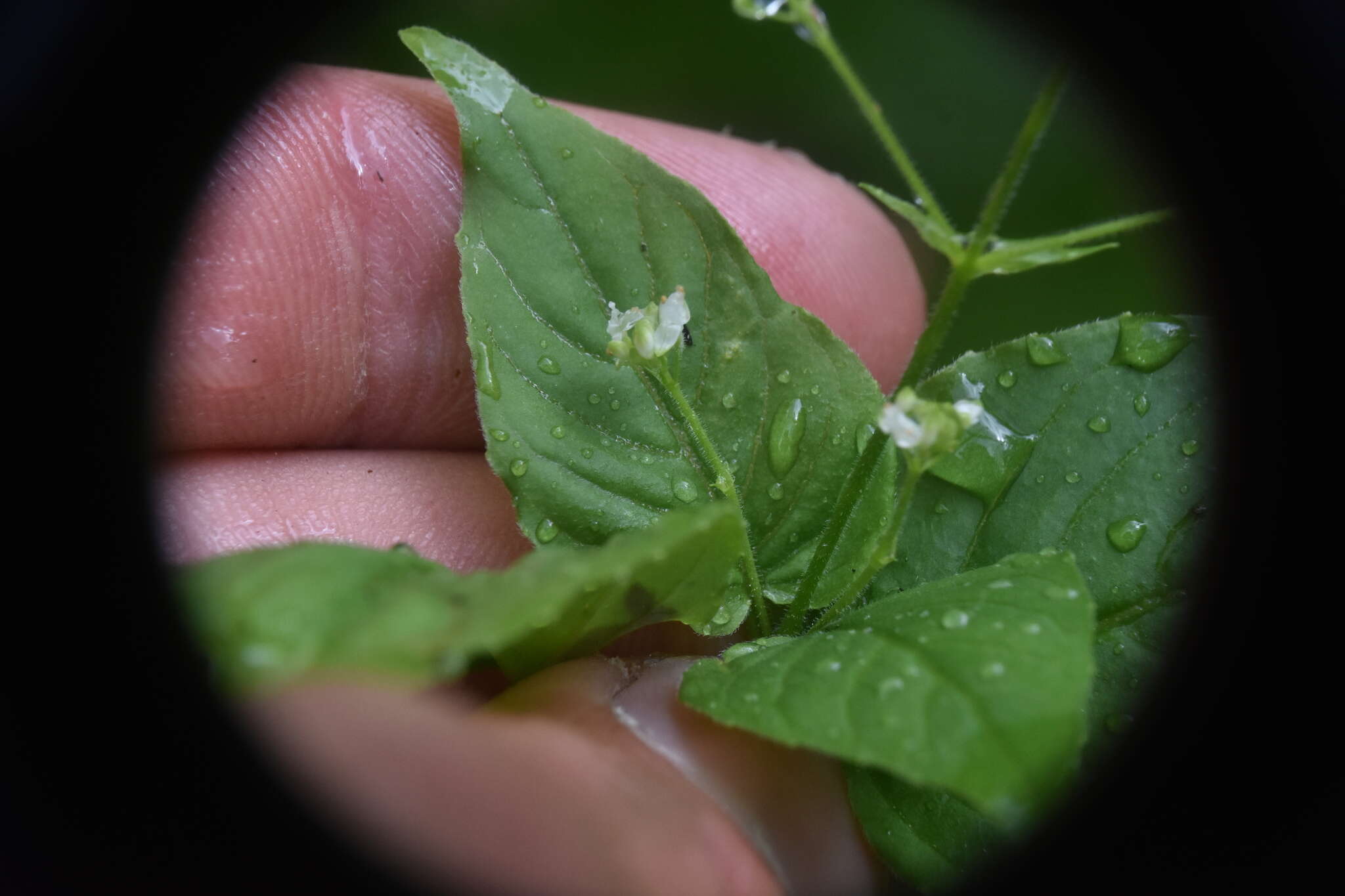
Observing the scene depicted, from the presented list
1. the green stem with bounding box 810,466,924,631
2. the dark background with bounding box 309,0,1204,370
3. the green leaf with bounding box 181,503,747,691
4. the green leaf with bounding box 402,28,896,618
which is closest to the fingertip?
the dark background with bounding box 309,0,1204,370

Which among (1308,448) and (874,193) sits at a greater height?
(874,193)

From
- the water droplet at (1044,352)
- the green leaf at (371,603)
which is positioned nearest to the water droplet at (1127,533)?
the water droplet at (1044,352)

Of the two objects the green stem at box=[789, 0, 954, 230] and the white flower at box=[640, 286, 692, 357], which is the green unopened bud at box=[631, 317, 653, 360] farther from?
the green stem at box=[789, 0, 954, 230]

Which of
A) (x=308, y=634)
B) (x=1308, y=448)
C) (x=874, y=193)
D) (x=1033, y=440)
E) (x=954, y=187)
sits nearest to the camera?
(x=308, y=634)

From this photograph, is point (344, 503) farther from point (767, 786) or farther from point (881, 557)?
point (881, 557)

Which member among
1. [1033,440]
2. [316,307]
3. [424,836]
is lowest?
[424,836]

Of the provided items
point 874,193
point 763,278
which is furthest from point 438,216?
point 874,193

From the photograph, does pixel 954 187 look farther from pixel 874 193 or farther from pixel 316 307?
pixel 316 307
